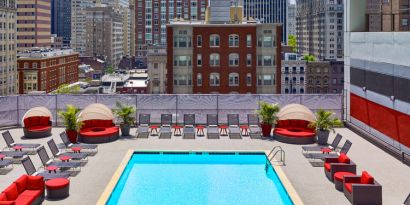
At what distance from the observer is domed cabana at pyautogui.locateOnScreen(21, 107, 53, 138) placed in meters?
28.7

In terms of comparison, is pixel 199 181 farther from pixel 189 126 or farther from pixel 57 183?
A: pixel 189 126

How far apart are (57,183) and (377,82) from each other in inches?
722

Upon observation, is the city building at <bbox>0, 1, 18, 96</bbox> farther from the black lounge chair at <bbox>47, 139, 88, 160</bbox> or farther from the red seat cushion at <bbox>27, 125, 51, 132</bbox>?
the black lounge chair at <bbox>47, 139, 88, 160</bbox>

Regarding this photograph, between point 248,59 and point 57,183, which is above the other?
point 248,59

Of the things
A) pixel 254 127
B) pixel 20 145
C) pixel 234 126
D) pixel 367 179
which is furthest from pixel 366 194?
pixel 20 145

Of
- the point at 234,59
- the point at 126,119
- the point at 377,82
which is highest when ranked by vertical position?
the point at 234,59

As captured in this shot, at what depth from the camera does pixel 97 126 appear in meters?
29.4

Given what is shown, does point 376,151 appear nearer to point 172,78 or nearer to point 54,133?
point 54,133

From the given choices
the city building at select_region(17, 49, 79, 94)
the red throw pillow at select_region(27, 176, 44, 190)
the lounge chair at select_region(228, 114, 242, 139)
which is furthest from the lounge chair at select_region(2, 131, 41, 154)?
the city building at select_region(17, 49, 79, 94)

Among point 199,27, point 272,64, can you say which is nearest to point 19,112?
point 199,27

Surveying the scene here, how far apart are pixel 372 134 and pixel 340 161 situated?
908 centimetres

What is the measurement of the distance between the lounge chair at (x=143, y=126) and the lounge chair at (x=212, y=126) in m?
3.86

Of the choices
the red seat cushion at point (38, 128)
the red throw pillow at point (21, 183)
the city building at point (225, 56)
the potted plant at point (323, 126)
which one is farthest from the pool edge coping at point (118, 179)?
the city building at point (225, 56)

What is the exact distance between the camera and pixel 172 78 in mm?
73562
